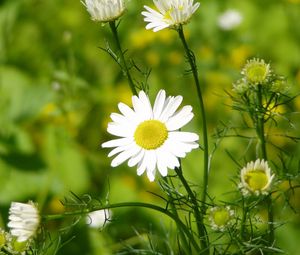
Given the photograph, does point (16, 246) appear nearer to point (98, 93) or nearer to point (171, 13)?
point (171, 13)

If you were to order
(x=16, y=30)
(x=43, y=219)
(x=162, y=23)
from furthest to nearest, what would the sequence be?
(x=16, y=30) < (x=162, y=23) < (x=43, y=219)

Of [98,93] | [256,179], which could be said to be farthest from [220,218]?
[98,93]

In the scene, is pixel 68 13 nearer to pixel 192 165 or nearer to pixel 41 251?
pixel 192 165

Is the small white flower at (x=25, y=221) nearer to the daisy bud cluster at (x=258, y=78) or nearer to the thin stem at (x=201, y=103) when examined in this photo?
the thin stem at (x=201, y=103)

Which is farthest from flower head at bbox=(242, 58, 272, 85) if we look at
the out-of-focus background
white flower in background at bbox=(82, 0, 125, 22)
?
the out-of-focus background

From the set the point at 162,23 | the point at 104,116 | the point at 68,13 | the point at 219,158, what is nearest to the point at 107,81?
the point at 104,116

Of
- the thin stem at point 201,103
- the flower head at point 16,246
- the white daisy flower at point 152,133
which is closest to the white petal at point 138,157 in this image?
the white daisy flower at point 152,133

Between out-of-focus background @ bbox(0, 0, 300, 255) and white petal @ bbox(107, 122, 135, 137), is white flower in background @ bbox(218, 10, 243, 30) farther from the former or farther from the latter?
white petal @ bbox(107, 122, 135, 137)
